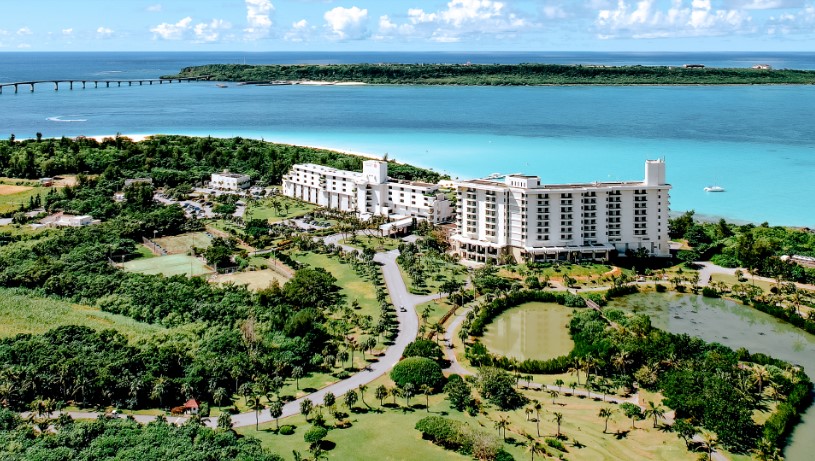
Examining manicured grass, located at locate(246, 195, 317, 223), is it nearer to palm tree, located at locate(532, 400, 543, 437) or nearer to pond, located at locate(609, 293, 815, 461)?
pond, located at locate(609, 293, 815, 461)

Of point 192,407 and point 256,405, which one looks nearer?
point 256,405

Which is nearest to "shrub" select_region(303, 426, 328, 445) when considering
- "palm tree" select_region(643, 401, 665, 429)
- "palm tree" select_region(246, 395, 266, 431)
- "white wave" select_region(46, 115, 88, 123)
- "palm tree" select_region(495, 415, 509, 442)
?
"palm tree" select_region(246, 395, 266, 431)

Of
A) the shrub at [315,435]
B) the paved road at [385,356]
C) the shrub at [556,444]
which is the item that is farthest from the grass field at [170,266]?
the shrub at [556,444]

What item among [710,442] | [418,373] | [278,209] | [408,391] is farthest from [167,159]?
[710,442]

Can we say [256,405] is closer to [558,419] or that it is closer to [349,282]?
[558,419]

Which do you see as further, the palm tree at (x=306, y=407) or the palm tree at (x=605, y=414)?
the palm tree at (x=306, y=407)

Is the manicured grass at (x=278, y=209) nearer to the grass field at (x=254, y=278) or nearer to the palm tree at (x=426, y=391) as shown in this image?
the grass field at (x=254, y=278)

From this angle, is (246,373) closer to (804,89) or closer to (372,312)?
(372,312)
